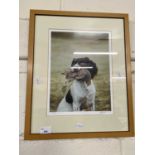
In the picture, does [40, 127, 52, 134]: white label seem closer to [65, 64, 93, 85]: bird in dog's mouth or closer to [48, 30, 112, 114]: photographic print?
[48, 30, 112, 114]: photographic print

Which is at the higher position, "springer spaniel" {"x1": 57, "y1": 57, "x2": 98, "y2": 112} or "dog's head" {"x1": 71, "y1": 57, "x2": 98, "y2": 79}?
"dog's head" {"x1": 71, "y1": 57, "x2": 98, "y2": 79}

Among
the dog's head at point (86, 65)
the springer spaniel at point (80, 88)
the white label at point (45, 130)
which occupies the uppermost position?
the dog's head at point (86, 65)

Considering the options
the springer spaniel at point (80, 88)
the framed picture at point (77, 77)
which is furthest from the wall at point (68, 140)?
the springer spaniel at point (80, 88)

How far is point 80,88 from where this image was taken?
0.82m

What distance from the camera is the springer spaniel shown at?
0.81m

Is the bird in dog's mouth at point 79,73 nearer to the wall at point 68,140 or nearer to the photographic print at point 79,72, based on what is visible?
the photographic print at point 79,72

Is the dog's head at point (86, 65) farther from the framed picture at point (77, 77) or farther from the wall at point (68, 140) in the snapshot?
the wall at point (68, 140)

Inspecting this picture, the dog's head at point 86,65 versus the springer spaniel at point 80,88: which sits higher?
the dog's head at point 86,65

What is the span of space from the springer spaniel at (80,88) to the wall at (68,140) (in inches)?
5.6

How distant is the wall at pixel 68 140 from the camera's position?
785mm

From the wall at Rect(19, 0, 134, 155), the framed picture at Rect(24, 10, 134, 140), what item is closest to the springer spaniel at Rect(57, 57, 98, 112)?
the framed picture at Rect(24, 10, 134, 140)

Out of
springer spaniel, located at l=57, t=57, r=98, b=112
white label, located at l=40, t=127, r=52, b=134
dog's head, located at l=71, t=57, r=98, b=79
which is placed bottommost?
white label, located at l=40, t=127, r=52, b=134
